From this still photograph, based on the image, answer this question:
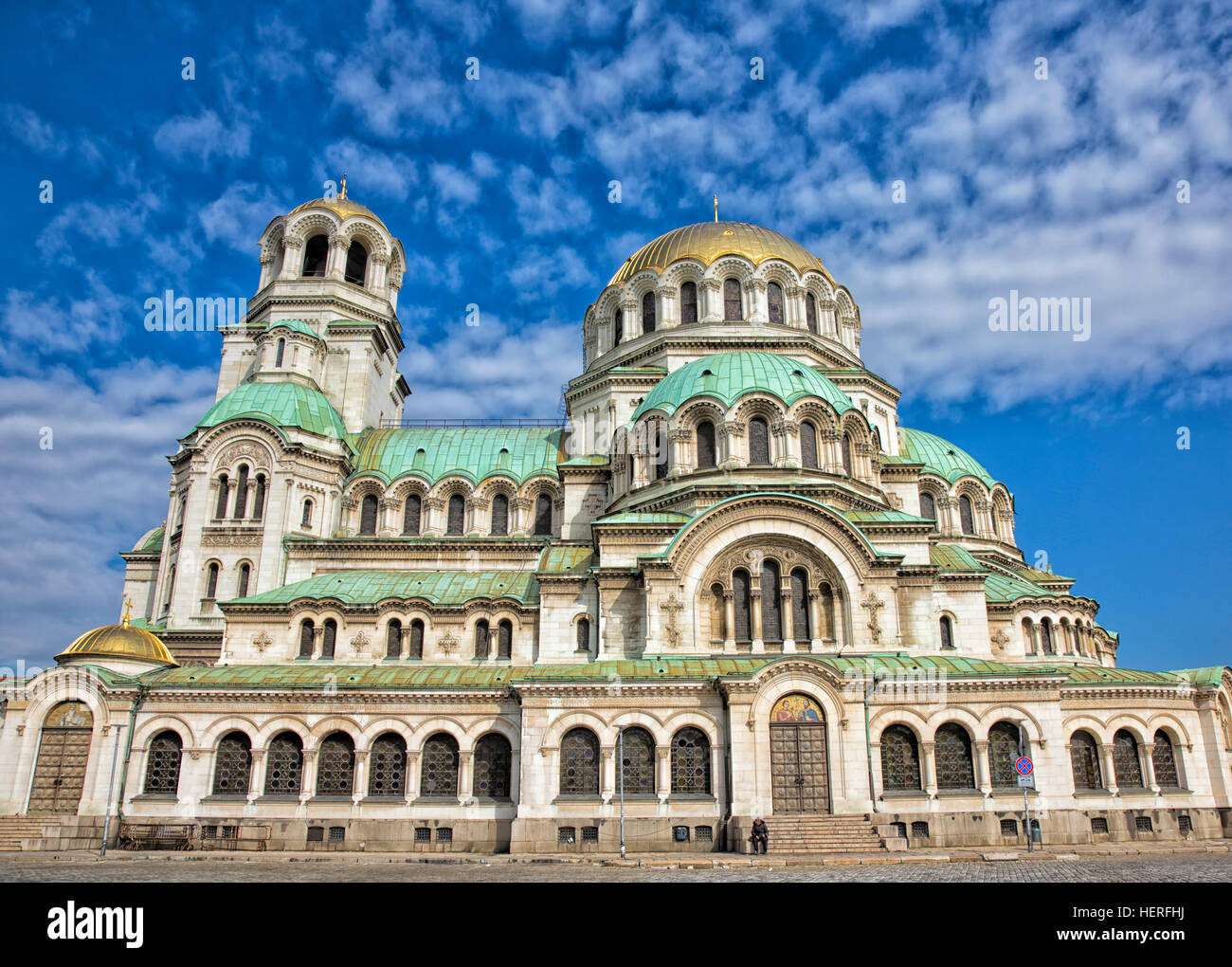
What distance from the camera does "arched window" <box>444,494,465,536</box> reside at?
41.2 metres

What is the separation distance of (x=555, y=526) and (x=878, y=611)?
55.6ft

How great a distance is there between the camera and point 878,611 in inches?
1137

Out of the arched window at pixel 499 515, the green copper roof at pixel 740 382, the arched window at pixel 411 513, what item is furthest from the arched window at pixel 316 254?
the green copper roof at pixel 740 382

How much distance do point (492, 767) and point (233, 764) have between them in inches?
326

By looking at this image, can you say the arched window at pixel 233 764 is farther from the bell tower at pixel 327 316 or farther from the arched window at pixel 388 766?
the bell tower at pixel 327 316

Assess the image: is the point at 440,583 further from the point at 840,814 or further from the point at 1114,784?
the point at 1114,784

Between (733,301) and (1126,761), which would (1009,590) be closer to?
(1126,761)

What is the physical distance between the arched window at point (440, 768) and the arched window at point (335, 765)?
2287mm

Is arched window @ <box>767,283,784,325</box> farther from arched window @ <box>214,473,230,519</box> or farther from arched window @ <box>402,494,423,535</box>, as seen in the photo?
arched window @ <box>214,473,230,519</box>

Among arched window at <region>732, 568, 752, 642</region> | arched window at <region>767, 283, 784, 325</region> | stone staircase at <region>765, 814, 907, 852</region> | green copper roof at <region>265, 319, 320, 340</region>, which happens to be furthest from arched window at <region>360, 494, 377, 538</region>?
stone staircase at <region>765, 814, 907, 852</region>

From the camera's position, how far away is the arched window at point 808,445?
33312 mm

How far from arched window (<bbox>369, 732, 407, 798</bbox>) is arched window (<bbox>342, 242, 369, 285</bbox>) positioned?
30600mm

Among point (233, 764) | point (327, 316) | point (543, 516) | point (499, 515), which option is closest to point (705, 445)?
point (543, 516)
